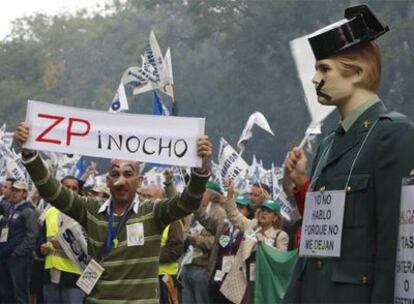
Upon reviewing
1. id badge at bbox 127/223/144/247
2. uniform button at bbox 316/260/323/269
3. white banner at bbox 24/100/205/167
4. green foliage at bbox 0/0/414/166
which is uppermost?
green foliage at bbox 0/0/414/166

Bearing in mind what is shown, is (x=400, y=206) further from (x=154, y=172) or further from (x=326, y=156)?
(x=154, y=172)

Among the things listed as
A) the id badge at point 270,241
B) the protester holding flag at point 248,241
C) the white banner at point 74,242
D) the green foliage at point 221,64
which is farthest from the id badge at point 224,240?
the green foliage at point 221,64

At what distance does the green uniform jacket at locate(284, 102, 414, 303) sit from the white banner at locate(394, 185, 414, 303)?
0.08 ft

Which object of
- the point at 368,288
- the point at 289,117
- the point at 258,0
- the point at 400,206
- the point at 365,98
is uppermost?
the point at 258,0

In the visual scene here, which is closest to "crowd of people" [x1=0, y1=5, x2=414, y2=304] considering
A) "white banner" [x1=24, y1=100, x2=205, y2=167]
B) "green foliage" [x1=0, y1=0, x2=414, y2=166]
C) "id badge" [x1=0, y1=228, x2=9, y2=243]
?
"white banner" [x1=24, y1=100, x2=205, y2=167]

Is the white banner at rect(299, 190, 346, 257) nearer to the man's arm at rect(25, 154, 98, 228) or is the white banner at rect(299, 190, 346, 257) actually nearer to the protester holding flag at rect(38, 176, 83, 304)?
the man's arm at rect(25, 154, 98, 228)

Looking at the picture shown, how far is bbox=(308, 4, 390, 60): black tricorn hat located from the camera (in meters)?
4.96

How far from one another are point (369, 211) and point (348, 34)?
2.31 feet

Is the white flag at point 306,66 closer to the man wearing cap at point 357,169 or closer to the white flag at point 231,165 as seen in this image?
the man wearing cap at point 357,169

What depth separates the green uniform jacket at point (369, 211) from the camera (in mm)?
4703

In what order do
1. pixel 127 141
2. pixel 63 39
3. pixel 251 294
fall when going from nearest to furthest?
pixel 127 141 → pixel 251 294 → pixel 63 39

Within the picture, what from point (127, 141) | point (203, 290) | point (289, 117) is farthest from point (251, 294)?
point (289, 117)

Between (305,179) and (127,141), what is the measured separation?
2.67 m

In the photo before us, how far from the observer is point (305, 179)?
5070 mm
